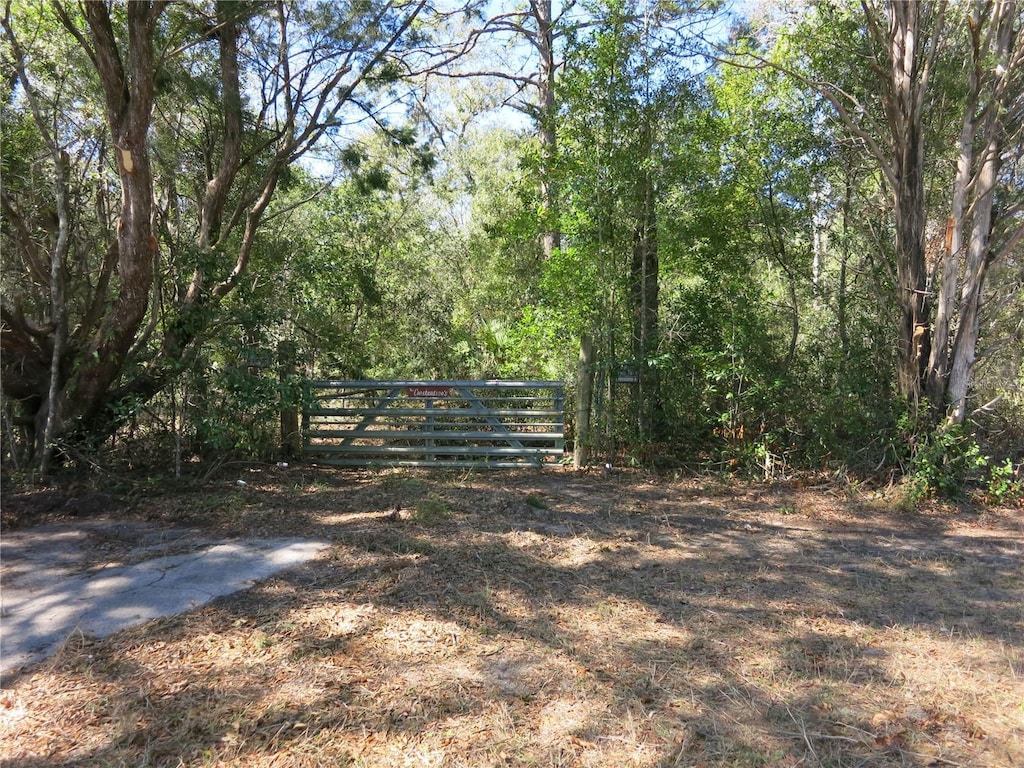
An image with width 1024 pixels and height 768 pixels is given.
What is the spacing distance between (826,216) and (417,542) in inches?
342

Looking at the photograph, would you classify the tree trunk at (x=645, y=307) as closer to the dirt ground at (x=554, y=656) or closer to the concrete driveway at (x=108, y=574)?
the dirt ground at (x=554, y=656)

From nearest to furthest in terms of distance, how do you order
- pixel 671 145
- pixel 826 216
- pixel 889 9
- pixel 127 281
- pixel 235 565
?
pixel 235 565 → pixel 127 281 → pixel 889 9 → pixel 671 145 → pixel 826 216

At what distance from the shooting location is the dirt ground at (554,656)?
319 cm

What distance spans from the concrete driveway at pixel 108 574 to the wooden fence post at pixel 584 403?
491 centimetres

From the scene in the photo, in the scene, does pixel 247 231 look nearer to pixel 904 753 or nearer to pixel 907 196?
pixel 907 196

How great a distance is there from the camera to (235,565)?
5578 millimetres

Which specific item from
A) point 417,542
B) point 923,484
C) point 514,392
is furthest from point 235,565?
point 923,484

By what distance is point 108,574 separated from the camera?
17.5 feet

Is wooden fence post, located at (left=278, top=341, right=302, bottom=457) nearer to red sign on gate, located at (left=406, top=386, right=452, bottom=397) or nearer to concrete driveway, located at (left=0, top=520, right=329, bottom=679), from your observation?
red sign on gate, located at (left=406, top=386, right=452, bottom=397)

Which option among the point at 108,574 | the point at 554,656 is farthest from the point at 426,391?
the point at 554,656

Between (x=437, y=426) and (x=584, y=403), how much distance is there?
2222 mm

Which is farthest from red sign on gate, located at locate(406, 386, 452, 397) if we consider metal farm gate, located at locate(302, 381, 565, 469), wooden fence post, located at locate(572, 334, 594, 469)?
wooden fence post, located at locate(572, 334, 594, 469)

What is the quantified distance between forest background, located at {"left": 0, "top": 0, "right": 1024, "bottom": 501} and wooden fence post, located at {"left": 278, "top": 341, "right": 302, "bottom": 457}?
0.27 ft

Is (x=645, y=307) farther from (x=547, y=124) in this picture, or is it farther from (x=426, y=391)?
(x=426, y=391)
